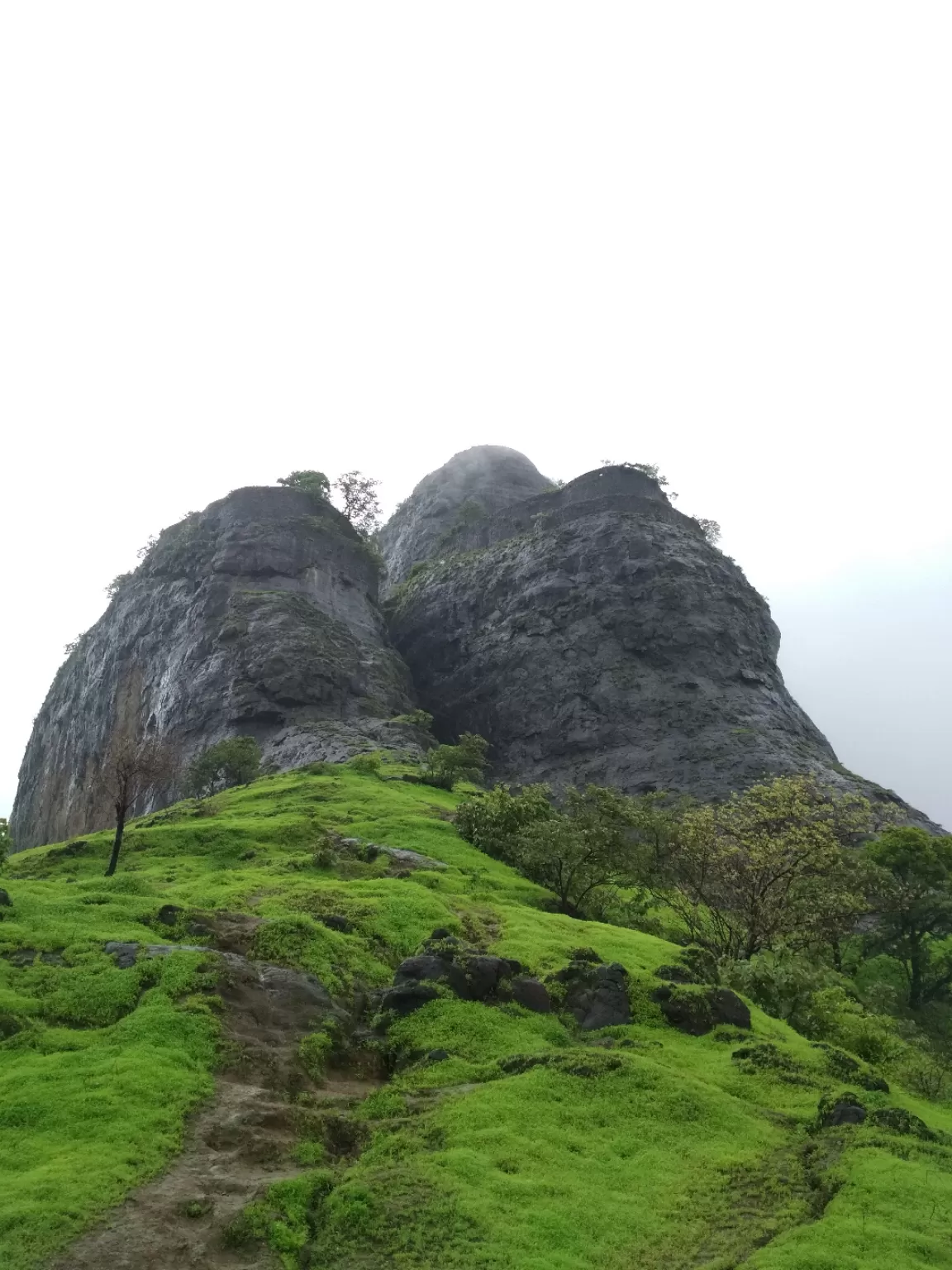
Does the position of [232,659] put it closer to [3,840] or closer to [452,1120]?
[3,840]

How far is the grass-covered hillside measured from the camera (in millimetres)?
10305

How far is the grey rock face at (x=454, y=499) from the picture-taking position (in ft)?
362

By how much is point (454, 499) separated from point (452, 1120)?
105121 mm

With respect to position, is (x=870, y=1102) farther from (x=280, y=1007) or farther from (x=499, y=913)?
(x=499, y=913)

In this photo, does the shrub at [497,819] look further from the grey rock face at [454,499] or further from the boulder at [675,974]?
the grey rock face at [454,499]

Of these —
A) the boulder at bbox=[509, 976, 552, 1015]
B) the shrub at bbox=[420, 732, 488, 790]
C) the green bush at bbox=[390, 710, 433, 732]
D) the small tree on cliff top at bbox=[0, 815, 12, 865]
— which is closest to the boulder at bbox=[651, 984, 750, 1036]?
the boulder at bbox=[509, 976, 552, 1015]

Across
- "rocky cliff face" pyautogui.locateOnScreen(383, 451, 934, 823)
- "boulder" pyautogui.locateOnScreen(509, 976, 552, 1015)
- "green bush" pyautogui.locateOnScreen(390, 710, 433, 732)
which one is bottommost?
"boulder" pyautogui.locateOnScreen(509, 976, 552, 1015)

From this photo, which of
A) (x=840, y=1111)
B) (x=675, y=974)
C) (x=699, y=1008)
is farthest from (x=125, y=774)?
(x=840, y=1111)

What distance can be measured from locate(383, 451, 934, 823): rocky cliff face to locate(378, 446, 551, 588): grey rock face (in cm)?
1824

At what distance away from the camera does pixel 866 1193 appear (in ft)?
36.9

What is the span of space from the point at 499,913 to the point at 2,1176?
56.1 feet

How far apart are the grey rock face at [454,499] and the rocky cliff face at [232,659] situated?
20.4 metres

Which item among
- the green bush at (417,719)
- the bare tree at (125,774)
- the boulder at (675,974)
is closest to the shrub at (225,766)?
the green bush at (417,719)

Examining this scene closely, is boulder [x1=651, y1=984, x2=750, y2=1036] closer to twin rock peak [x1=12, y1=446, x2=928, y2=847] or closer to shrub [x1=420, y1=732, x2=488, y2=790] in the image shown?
shrub [x1=420, y1=732, x2=488, y2=790]
